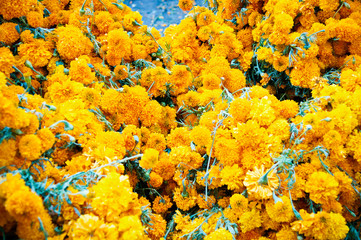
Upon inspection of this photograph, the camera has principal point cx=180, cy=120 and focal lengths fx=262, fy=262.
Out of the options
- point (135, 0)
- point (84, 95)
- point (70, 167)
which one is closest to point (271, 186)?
point (70, 167)

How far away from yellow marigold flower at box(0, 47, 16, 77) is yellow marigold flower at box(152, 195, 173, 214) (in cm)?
122

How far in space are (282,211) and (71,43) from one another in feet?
5.56

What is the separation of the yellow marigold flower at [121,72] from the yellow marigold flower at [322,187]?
1418mm

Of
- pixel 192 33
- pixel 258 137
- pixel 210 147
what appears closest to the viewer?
pixel 258 137

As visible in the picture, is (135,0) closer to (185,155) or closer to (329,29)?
(329,29)

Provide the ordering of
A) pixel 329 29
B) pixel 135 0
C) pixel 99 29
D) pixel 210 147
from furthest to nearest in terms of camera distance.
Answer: pixel 135 0
pixel 99 29
pixel 329 29
pixel 210 147

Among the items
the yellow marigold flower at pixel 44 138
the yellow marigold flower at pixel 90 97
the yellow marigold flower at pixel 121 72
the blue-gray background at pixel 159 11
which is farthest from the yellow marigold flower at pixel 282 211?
the blue-gray background at pixel 159 11

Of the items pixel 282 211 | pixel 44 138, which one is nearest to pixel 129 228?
pixel 44 138

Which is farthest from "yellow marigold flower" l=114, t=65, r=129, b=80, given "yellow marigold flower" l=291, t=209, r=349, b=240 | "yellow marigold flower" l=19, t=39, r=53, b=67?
"yellow marigold flower" l=291, t=209, r=349, b=240

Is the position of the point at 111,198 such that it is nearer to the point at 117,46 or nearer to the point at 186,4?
the point at 117,46

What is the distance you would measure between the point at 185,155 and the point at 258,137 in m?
0.44

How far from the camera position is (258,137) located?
56.9 inches

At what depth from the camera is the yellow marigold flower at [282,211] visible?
1.25 metres

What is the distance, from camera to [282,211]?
1258 mm
